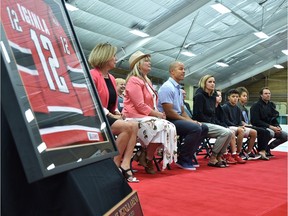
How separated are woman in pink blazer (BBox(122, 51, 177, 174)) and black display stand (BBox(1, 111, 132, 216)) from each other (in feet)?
6.02

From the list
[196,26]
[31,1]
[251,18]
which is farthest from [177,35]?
[31,1]

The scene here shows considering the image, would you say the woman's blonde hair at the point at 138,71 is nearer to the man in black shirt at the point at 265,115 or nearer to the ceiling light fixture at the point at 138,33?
the man in black shirt at the point at 265,115

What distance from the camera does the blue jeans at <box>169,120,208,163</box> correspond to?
336 cm

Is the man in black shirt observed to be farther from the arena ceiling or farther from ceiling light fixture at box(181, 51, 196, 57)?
ceiling light fixture at box(181, 51, 196, 57)

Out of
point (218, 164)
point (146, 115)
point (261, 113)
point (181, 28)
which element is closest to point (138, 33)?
point (181, 28)

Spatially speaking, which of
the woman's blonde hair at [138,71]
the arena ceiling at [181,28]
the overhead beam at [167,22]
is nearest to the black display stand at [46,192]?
the woman's blonde hair at [138,71]

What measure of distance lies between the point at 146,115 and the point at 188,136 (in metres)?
0.65

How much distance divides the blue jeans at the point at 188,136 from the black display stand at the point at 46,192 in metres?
2.42

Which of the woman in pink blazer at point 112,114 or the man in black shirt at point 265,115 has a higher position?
the woman in pink blazer at point 112,114

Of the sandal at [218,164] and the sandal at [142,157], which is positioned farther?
the sandal at [218,164]

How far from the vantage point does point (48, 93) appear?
0.88 m

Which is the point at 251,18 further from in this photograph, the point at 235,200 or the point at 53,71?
the point at 53,71

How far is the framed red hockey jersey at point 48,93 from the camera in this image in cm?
73

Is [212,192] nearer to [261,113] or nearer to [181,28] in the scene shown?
[261,113]
